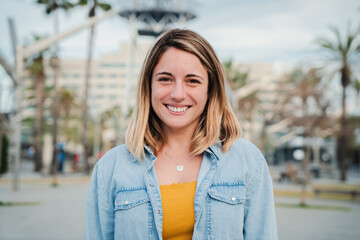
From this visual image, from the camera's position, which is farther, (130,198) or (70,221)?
(70,221)

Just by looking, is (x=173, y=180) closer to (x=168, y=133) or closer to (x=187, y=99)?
(x=168, y=133)

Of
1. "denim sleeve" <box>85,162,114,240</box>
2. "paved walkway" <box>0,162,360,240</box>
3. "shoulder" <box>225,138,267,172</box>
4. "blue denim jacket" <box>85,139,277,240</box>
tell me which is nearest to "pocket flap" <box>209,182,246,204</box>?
"blue denim jacket" <box>85,139,277,240</box>

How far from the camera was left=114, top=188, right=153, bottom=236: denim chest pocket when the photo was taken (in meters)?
2.02

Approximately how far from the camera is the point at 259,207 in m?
2.08

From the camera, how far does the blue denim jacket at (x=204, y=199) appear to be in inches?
80.0

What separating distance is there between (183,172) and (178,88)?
50 cm

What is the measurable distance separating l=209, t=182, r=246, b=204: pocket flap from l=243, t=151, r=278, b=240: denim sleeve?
5cm

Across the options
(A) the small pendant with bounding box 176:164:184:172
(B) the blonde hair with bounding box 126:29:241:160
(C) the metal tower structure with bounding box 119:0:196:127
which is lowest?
(A) the small pendant with bounding box 176:164:184:172

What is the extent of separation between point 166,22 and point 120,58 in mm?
84788

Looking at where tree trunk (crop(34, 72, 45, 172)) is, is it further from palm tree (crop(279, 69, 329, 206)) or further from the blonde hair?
the blonde hair

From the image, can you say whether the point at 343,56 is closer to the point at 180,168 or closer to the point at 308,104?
the point at 308,104

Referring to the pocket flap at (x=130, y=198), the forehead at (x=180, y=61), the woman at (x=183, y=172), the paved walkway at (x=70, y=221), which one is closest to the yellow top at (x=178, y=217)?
the woman at (x=183, y=172)

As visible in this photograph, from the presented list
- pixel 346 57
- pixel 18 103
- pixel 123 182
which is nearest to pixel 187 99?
pixel 123 182

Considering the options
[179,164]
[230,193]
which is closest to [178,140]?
[179,164]
